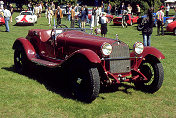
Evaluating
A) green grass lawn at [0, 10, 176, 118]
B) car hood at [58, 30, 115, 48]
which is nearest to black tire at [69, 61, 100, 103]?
green grass lawn at [0, 10, 176, 118]

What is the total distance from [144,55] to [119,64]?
2.57 ft

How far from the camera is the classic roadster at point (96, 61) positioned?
5318 mm

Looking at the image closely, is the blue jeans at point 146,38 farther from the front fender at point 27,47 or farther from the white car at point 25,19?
the white car at point 25,19

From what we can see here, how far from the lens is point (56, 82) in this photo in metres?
7.08

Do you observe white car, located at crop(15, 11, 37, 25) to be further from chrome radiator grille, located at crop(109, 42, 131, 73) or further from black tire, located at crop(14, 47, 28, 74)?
chrome radiator grille, located at crop(109, 42, 131, 73)

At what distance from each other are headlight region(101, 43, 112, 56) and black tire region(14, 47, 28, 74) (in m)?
3.02

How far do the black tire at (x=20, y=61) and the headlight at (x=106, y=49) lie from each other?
3019mm

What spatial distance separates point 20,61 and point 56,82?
167cm

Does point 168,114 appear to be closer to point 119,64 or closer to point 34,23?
point 119,64

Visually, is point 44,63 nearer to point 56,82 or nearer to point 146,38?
point 56,82

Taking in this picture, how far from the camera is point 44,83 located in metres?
6.89

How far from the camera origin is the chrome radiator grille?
5629 millimetres

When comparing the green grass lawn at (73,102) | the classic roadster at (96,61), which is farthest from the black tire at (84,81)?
the green grass lawn at (73,102)

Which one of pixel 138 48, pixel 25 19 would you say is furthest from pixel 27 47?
pixel 25 19
